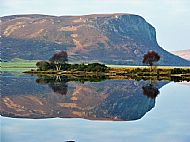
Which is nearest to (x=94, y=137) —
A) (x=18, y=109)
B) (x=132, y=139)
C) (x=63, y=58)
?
(x=132, y=139)

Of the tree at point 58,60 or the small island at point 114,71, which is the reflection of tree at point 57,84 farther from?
the tree at point 58,60

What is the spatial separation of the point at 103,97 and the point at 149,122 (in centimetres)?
1902

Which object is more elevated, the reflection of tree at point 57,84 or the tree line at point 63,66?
the tree line at point 63,66

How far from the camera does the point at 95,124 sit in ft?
78.4

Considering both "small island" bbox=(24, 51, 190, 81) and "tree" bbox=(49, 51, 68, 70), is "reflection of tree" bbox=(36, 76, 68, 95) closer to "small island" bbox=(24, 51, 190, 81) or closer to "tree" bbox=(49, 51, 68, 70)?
"small island" bbox=(24, 51, 190, 81)

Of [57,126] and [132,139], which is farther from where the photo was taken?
[57,126]

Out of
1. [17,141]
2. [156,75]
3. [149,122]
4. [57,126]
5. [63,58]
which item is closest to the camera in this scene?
[17,141]

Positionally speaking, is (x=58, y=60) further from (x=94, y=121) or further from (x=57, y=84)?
(x=94, y=121)

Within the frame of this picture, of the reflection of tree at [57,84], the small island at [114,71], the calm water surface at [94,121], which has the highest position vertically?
the small island at [114,71]

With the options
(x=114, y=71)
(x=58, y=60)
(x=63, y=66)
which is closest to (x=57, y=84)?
(x=114, y=71)

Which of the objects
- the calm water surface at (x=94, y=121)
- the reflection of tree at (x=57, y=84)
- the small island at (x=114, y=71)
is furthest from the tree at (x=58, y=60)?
the calm water surface at (x=94, y=121)

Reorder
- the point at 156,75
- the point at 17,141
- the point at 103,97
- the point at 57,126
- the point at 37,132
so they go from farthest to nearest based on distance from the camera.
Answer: the point at 156,75, the point at 103,97, the point at 57,126, the point at 37,132, the point at 17,141

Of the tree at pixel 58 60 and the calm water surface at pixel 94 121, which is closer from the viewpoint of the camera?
the calm water surface at pixel 94 121

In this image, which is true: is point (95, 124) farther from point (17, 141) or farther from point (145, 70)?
point (145, 70)
